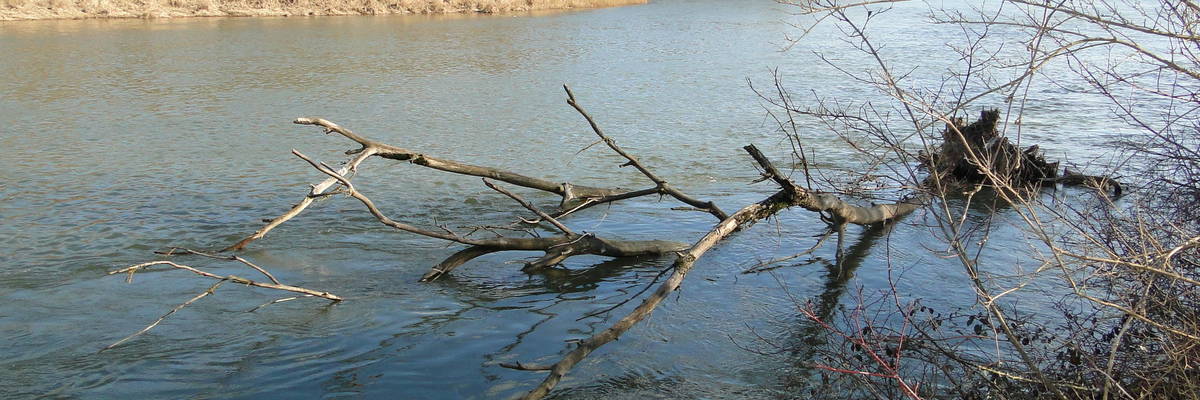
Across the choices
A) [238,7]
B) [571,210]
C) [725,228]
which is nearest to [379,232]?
[571,210]

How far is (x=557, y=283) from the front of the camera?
705cm

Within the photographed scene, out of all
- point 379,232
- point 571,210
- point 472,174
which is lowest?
point 379,232

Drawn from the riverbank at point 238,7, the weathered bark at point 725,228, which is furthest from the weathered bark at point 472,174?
the riverbank at point 238,7

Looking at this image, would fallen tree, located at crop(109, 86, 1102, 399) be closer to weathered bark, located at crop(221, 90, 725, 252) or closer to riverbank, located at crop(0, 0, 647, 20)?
weathered bark, located at crop(221, 90, 725, 252)

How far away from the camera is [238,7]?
29.0m

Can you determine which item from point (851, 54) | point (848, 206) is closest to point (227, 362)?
point (848, 206)

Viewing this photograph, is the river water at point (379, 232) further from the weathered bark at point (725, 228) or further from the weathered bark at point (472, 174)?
the weathered bark at point (472, 174)

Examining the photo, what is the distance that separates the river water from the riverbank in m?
8.58

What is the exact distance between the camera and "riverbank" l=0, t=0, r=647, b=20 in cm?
2609

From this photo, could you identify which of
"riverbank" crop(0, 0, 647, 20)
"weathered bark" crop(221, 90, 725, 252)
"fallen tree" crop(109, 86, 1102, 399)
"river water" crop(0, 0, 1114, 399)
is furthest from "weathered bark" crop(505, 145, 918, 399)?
"riverbank" crop(0, 0, 647, 20)

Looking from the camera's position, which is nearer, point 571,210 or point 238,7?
point 571,210

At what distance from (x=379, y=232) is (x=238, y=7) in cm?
2320

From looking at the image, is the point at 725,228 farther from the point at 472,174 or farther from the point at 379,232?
the point at 379,232

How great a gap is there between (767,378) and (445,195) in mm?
4754
